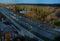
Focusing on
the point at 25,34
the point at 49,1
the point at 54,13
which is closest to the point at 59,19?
the point at 54,13

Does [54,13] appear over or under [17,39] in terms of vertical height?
over

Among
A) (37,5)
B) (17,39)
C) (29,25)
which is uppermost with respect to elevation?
(37,5)

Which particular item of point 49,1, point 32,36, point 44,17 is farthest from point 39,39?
point 49,1

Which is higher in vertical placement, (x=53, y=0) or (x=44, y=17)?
(x=53, y=0)

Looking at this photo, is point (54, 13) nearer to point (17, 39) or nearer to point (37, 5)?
point (37, 5)

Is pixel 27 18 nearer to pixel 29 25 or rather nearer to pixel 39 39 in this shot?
pixel 29 25
